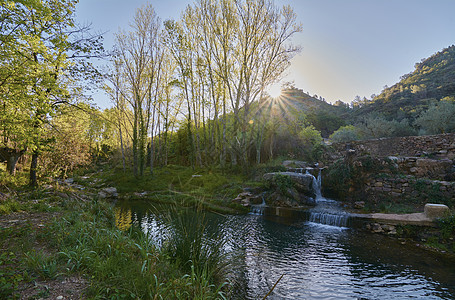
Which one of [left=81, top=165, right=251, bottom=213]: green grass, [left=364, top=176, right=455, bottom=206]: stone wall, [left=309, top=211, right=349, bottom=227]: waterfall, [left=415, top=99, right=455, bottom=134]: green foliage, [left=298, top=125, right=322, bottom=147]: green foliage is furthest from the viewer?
[left=298, top=125, right=322, bottom=147]: green foliage

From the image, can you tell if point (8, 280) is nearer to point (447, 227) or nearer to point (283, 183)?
point (447, 227)

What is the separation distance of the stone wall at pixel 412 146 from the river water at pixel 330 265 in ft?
18.7

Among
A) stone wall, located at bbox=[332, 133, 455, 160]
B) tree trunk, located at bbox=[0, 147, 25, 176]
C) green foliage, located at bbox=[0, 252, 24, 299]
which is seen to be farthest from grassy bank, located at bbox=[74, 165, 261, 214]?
green foliage, located at bbox=[0, 252, 24, 299]

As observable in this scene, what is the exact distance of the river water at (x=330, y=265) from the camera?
3326 millimetres

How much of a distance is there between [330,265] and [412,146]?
36.3 ft

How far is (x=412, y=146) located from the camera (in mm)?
11305

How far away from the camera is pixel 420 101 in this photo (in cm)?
2522

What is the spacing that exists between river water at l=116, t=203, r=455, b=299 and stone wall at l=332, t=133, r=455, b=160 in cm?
570

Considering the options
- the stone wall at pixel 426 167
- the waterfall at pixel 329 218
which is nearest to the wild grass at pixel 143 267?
the waterfall at pixel 329 218

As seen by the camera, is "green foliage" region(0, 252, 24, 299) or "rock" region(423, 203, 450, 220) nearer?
"green foliage" region(0, 252, 24, 299)

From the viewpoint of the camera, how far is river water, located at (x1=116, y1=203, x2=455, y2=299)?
3.33m

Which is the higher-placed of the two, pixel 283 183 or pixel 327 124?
pixel 327 124

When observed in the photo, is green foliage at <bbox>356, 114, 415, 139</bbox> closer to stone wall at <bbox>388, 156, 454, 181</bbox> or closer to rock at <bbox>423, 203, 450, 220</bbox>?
stone wall at <bbox>388, 156, 454, 181</bbox>

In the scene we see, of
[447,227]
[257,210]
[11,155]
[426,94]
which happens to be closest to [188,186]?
[257,210]
